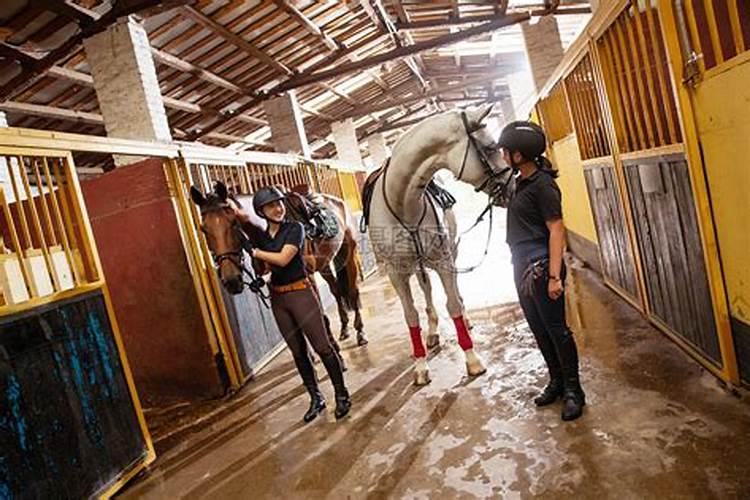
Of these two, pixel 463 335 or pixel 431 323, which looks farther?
pixel 431 323

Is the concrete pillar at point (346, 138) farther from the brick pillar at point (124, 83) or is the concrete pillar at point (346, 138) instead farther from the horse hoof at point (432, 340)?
the horse hoof at point (432, 340)

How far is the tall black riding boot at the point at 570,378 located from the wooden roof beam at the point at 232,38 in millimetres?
6888

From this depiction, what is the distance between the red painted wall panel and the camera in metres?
4.59

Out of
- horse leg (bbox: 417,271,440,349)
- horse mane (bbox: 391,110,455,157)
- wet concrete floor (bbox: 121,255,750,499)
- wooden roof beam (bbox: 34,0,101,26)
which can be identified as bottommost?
wet concrete floor (bbox: 121,255,750,499)

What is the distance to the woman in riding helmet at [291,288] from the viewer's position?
3260 mm

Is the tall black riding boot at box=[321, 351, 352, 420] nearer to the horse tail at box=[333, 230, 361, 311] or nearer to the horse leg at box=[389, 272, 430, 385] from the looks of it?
the horse leg at box=[389, 272, 430, 385]

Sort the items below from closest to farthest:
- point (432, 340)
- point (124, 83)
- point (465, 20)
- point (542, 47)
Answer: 1. point (432, 340)
2. point (124, 83)
3. point (542, 47)
4. point (465, 20)

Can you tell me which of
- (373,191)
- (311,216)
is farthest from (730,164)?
(311,216)

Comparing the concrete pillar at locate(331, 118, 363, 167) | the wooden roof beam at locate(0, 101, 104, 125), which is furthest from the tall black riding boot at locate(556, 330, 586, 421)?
the concrete pillar at locate(331, 118, 363, 167)

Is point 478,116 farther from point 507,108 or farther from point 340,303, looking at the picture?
point 507,108

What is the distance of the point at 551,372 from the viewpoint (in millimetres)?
2904

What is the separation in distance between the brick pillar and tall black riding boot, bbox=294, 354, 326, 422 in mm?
4056

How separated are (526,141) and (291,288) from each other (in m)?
1.78

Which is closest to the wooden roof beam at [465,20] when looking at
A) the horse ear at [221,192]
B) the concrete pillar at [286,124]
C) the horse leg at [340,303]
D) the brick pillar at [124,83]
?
the concrete pillar at [286,124]
